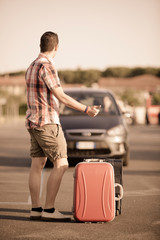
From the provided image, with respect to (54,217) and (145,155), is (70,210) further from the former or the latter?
(145,155)

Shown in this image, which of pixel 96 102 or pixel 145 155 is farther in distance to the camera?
pixel 145 155

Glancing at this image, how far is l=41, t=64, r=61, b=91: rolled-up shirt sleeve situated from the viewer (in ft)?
20.0

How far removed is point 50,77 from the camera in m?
6.12

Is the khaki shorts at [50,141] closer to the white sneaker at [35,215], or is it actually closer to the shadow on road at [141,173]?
the white sneaker at [35,215]

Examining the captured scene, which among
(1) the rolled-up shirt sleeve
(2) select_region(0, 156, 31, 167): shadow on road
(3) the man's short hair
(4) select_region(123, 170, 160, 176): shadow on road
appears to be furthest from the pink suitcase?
(2) select_region(0, 156, 31, 167): shadow on road

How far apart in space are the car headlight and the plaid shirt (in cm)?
557

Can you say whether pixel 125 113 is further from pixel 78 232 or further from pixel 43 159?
pixel 78 232

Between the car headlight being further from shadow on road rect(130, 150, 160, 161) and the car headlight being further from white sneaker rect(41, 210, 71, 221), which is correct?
white sneaker rect(41, 210, 71, 221)

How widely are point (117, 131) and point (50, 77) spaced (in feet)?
19.1

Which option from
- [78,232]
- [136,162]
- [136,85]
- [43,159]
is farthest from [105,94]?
[136,85]

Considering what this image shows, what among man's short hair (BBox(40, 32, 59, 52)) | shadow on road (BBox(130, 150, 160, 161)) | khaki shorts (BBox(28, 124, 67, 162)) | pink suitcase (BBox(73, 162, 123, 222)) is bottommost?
shadow on road (BBox(130, 150, 160, 161))

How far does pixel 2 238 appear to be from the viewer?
17.5 ft

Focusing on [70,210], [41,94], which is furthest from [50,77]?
[70,210]

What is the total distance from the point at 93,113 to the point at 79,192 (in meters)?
0.82
